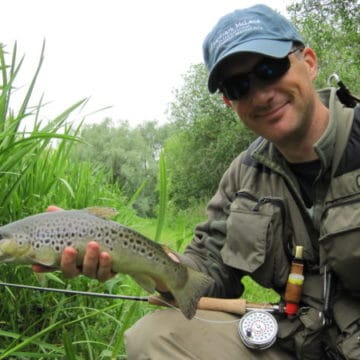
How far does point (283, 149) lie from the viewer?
2191 mm

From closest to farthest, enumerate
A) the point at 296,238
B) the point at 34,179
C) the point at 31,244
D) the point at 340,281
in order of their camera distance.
Answer: the point at 31,244 → the point at 340,281 → the point at 296,238 → the point at 34,179

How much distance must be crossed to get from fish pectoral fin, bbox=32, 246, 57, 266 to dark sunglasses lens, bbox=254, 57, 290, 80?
39.6 inches

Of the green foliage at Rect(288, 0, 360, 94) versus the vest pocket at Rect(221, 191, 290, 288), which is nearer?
the vest pocket at Rect(221, 191, 290, 288)

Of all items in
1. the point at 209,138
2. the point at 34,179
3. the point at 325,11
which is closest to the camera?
the point at 34,179

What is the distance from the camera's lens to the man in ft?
6.52

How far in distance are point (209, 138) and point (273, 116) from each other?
22.3 meters

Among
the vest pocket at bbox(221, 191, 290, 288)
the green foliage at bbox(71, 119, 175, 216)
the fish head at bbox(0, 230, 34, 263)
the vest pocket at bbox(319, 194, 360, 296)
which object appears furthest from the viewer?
the green foliage at bbox(71, 119, 175, 216)

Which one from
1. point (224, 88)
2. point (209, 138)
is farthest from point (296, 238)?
point (209, 138)

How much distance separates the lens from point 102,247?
5.86 feet

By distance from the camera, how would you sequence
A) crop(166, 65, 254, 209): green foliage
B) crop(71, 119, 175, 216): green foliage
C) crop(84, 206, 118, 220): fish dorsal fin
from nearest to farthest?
crop(84, 206, 118, 220): fish dorsal fin < crop(71, 119, 175, 216): green foliage < crop(166, 65, 254, 209): green foliage

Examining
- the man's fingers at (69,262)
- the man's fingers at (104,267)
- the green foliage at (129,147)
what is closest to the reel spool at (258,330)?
the man's fingers at (104,267)

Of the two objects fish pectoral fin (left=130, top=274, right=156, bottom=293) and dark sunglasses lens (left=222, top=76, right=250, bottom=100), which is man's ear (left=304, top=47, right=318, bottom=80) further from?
fish pectoral fin (left=130, top=274, right=156, bottom=293)

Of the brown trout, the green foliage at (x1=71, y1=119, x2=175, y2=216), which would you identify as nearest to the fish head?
the brown trout

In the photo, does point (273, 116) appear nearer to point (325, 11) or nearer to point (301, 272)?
point (301, 272)
